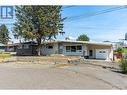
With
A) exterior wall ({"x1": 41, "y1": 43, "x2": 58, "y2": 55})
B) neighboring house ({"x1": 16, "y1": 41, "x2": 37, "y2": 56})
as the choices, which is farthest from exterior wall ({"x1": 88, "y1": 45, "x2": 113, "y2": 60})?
neighboring house ({"x1": 16, "y1": 41, "x2": 37, "y2": 56})

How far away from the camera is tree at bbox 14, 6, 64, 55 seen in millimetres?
34772

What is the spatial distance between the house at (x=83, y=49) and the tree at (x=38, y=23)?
1.77 meters

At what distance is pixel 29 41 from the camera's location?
39.5 m

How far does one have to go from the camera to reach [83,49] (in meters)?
31.6

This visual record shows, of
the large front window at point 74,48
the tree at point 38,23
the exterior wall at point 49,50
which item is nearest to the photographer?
the large front window at point 74,48

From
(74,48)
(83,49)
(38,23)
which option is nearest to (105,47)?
(83,49)

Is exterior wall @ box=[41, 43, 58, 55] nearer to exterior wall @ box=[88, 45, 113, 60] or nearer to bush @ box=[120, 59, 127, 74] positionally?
exterior wall @ box=[88, 45, 113, 60]

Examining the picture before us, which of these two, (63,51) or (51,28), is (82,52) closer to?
(63,51)

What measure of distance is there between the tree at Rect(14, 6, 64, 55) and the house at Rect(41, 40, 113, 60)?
5.82ft

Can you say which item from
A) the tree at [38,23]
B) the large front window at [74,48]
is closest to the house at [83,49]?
the large front window at [74,48]

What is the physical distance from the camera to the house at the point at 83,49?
103 ft

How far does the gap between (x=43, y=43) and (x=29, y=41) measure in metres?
3.96

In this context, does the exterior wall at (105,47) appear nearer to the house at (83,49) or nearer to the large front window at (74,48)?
the house at (83,49)
